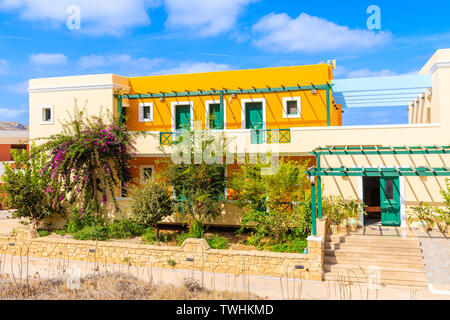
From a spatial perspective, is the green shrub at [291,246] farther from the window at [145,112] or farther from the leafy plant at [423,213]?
the window at [145,112]

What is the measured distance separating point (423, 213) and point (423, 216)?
0.41 feet

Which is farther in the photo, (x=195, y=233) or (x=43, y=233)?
(x=43, y=233)

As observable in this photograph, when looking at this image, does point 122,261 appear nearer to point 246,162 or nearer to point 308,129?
point 246,162

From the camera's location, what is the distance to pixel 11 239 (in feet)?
50.8

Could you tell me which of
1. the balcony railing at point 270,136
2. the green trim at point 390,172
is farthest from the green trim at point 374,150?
the balcony railing at point 270,136

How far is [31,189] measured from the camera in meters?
17.5

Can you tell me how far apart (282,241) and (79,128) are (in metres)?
11.0

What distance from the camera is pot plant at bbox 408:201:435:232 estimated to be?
591 inches

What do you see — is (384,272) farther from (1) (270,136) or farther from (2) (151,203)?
(2) (151,203)

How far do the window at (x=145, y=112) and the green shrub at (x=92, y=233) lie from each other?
7.06 metres

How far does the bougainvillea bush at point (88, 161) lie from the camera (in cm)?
1783

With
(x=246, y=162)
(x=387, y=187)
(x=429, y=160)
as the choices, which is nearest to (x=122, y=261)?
(x=246, y=162)

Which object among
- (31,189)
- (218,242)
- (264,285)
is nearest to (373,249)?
(264,285)
